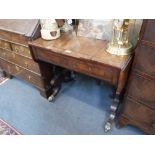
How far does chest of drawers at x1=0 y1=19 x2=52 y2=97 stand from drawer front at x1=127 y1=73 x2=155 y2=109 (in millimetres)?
901

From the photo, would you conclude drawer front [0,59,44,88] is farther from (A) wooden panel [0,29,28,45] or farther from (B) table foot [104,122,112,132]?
(B) table foot [104,122,112,132]

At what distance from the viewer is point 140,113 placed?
1239mm

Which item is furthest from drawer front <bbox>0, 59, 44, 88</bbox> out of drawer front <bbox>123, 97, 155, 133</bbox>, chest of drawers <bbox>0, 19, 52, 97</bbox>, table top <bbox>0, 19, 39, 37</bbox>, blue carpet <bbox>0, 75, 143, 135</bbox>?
drawer front <bbox>123, 97, 155, 133</bbox>

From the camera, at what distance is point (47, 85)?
1763 mm

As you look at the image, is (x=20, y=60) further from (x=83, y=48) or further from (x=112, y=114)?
(x=112, y=114)

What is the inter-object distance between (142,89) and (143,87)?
2 centimetres

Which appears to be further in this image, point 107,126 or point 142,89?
point 107,126

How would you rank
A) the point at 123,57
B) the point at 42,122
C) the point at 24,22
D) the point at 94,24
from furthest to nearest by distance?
1. the point at 42,122
2. the point at 24,22
3. the point at 94,24
4. the point at 123,57

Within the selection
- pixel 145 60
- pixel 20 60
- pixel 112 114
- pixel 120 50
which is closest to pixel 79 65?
pixel 120 50

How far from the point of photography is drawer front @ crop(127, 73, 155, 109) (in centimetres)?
106

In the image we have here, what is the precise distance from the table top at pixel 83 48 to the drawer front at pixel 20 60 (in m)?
0.35
